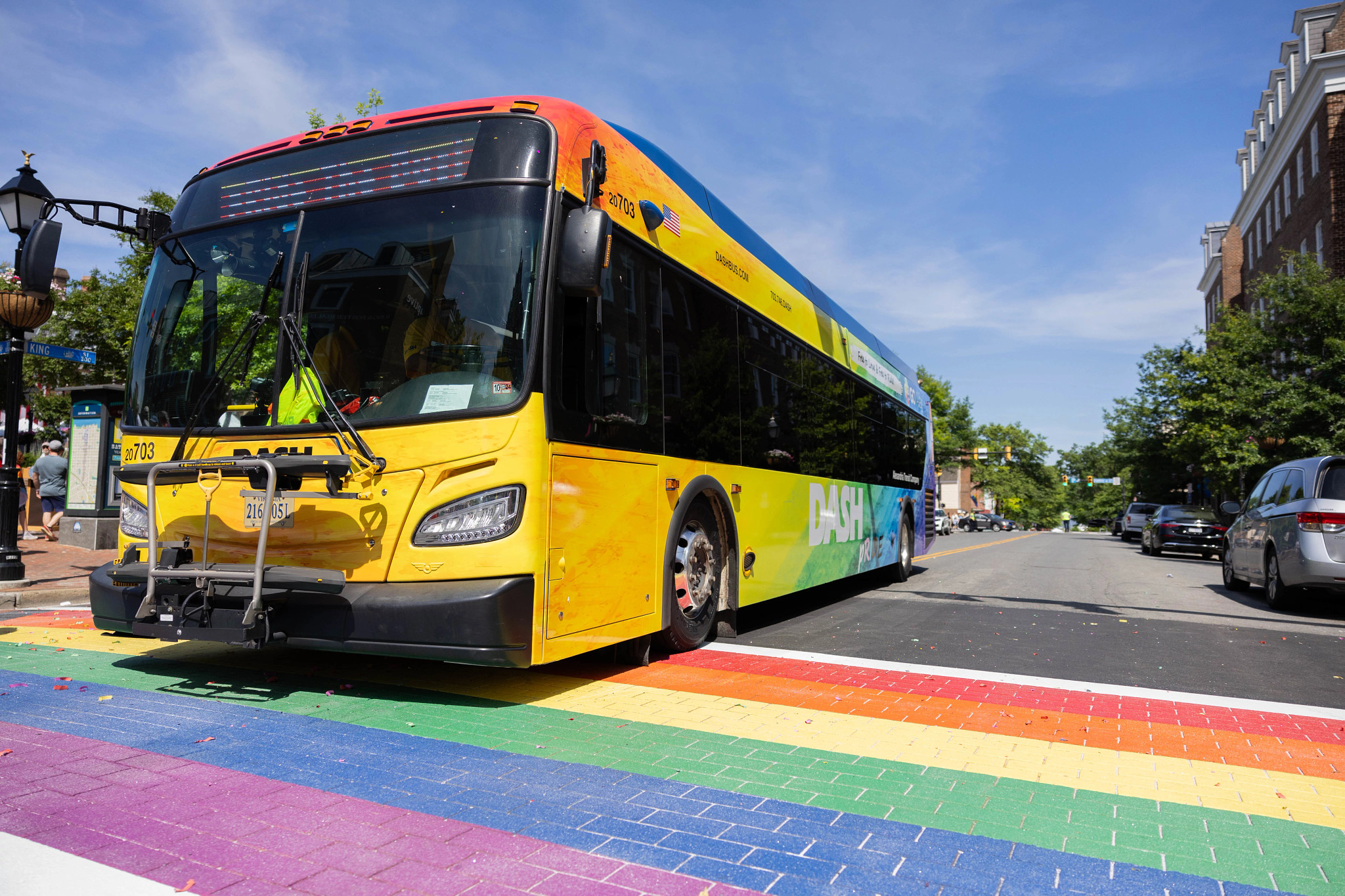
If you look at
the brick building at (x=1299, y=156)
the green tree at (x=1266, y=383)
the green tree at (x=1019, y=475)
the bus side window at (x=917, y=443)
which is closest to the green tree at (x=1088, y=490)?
the green tree at (x=1019, y=475)

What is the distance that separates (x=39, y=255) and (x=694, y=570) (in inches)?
203

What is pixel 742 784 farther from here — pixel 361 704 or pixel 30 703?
pixel 30 703

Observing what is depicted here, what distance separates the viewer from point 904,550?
14.3 metres

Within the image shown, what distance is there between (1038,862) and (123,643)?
6530mm

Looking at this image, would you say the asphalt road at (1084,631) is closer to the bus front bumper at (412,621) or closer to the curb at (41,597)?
the bus front bumper at (412,621)

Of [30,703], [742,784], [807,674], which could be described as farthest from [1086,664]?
[30,703]

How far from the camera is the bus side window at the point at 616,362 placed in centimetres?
478

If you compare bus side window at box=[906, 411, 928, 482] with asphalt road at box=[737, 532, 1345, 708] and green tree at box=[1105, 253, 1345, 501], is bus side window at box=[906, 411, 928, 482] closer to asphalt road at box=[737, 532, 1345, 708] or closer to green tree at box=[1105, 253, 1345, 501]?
asphalt road at box=[737, 532, 1345, 708]

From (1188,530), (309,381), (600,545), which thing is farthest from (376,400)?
(1188,530)

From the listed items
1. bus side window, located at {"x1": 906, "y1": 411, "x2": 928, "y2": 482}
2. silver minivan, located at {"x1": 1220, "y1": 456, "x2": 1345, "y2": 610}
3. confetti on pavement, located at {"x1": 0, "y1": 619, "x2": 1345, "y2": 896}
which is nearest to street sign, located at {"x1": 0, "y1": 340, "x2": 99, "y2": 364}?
confetti on pavement, located at {"x1": 0, "y1": 619, "x2": 1345, "y2": 896}

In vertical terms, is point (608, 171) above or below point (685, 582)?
above

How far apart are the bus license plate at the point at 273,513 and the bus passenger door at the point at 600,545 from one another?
4.67ft

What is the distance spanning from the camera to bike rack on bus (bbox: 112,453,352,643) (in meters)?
4.42

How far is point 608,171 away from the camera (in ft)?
17.6
